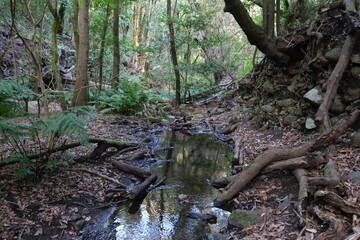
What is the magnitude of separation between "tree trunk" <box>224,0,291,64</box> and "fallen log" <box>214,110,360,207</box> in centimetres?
442

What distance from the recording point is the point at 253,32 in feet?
29.8

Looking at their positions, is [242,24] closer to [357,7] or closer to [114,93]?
[357,7]

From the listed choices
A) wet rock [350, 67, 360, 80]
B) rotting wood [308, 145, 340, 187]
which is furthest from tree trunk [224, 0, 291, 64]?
rotting wood [308, 145, 340, 187]

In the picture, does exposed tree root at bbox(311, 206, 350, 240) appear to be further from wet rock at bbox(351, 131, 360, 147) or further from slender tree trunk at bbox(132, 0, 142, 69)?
slender tree trunk at bbox(132, 0, 142, 69)

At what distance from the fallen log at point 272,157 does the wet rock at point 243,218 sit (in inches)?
25.1

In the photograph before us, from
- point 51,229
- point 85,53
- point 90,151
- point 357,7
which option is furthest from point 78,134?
point 85,53

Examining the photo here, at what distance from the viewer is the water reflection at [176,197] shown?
4.60 meters

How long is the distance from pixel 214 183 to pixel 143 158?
2420 mm

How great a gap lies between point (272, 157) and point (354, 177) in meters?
1.38

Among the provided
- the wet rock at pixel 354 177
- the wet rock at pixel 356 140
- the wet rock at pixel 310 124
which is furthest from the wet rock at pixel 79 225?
the wet rock at pixel 310 124

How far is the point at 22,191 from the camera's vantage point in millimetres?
4934

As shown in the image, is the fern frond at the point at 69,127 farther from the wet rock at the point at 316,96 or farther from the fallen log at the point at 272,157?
the wet rock at the point at 316,96

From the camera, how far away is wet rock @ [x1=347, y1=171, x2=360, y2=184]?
4.40 m

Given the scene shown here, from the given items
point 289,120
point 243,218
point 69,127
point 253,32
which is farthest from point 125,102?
point 243,218
